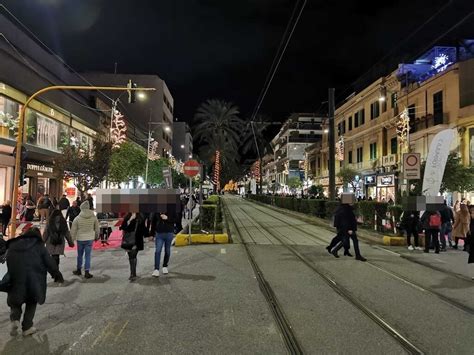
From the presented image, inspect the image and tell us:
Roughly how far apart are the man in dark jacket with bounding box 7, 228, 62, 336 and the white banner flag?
13714 mm

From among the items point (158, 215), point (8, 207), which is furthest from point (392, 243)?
point (8, 207)

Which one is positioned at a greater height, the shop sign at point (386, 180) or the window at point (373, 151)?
the window at point (373, 151)

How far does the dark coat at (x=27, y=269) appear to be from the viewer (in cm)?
550

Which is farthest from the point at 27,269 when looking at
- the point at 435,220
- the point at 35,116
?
the point at 35,116

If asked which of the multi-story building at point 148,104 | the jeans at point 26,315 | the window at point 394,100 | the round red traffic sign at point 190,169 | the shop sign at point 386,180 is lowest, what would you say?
the jeans at point 26,315

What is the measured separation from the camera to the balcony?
29.1 meters

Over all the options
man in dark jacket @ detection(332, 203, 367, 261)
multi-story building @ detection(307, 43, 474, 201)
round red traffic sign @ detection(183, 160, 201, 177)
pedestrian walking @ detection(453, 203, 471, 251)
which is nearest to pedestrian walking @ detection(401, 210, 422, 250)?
pedestrian walking @ detection(453, 203, 471, 251)

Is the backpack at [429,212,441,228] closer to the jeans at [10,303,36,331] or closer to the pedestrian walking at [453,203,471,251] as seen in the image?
the pedestrian walking at [453,203,471,251]

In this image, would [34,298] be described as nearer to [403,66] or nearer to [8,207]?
[8,207]

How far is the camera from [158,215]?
9539 millimetres

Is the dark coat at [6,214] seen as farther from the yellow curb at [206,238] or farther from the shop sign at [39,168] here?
the shop sign at [39,168]

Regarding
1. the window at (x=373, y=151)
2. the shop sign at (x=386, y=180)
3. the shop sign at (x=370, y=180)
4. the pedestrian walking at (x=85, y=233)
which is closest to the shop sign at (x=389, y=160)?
the shop sign at (x=386, y=180)

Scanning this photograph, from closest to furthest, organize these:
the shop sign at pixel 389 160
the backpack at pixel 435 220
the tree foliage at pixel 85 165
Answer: the backpack at pixel 435 220 → the tree foliage at pixel 85 165 → the shop sign at pixel 389 160

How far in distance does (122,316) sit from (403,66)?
35.0m
